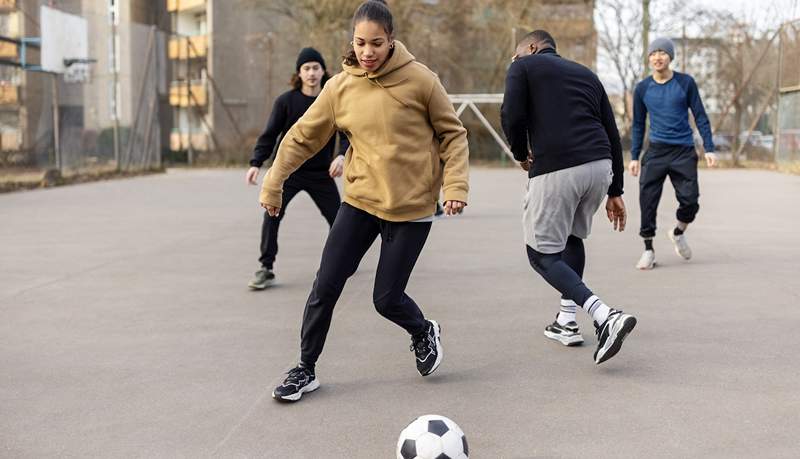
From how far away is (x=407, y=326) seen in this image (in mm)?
4426

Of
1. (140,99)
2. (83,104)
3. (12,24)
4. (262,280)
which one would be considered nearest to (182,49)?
(140,99)

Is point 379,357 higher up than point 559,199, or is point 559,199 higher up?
point 559,199

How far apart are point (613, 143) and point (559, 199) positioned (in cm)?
46

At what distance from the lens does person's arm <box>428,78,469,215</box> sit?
4.14 meters

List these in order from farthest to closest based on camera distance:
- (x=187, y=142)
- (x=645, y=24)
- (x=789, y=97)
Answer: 1. (x=645, y=24)
2. (x=187, y=142)
3. (x=789, y=97)

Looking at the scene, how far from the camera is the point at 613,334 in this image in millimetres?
4395

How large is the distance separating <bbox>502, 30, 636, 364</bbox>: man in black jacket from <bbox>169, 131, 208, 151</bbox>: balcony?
79.3 ft

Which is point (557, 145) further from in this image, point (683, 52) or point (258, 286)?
point (683, 52)

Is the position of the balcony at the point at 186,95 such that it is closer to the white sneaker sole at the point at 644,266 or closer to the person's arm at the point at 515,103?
the white sneaker sole at the point at 644,266

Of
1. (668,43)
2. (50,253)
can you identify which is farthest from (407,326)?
(50,253)

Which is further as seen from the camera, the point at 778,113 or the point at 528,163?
the point at 778,113

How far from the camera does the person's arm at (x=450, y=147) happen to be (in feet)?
Result: 13.6

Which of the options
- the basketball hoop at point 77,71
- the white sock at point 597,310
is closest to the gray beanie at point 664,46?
the white sock at point 597,310

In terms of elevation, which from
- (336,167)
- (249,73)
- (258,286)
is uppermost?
(249,73)
